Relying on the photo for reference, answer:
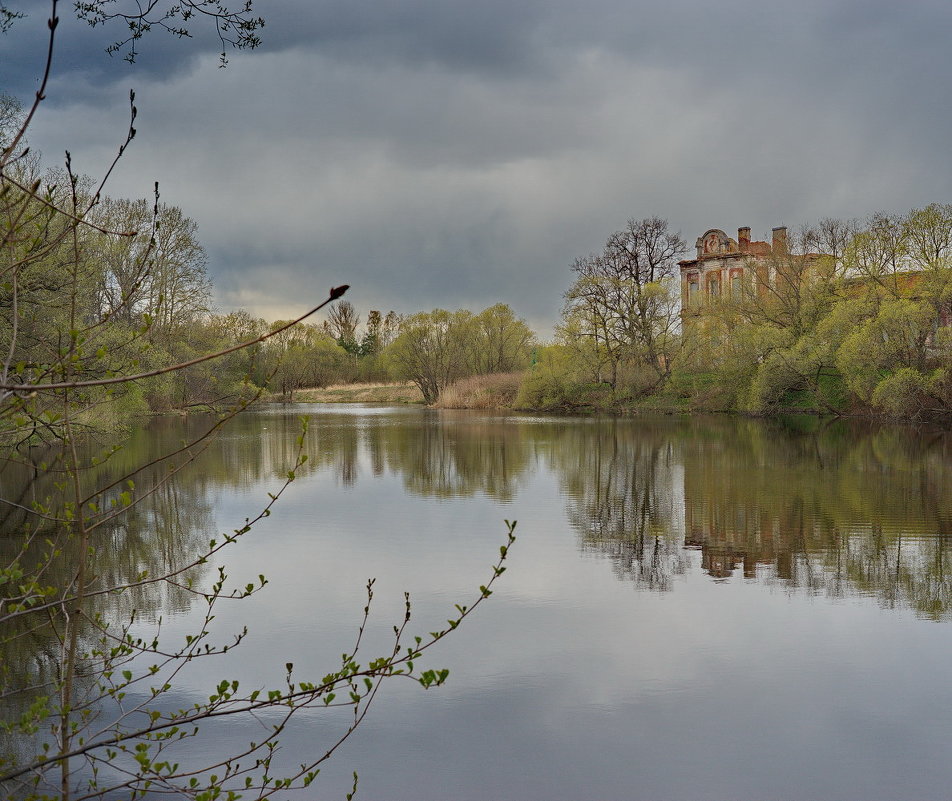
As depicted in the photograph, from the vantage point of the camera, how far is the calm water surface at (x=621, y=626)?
4.96 metres

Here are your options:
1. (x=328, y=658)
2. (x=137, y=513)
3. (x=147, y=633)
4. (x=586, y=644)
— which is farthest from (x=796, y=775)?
(x=137, y=513)

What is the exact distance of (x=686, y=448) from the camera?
2369 centimetres

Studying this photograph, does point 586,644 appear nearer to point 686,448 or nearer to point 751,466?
point 751,466

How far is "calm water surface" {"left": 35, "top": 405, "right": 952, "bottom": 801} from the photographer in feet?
16.3

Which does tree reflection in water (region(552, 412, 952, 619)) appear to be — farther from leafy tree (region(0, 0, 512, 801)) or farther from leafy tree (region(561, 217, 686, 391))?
leafy tree (region(561, 217, 686, 391))

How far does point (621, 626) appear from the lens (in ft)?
24.4

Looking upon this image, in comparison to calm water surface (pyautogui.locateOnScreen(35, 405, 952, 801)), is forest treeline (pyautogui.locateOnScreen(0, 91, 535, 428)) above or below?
above

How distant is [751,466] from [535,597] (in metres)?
11.6

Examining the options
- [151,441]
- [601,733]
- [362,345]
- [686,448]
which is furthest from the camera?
[362,345]

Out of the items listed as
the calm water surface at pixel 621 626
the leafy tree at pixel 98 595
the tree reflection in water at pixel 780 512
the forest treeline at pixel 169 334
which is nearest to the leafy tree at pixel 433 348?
the forest treeline at pixel 169 334

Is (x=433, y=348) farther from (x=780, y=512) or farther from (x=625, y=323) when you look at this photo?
(x=780, y=512)

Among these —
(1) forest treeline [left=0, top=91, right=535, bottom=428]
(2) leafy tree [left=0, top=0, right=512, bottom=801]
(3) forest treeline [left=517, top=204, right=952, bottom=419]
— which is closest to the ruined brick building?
A: (3) forest treeline [left=517, top=204, right=952, bottom=419]

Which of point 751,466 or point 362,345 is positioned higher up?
point 362,345

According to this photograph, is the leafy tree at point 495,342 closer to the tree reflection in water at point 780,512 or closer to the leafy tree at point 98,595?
the tree reflection in water at point 780,512
